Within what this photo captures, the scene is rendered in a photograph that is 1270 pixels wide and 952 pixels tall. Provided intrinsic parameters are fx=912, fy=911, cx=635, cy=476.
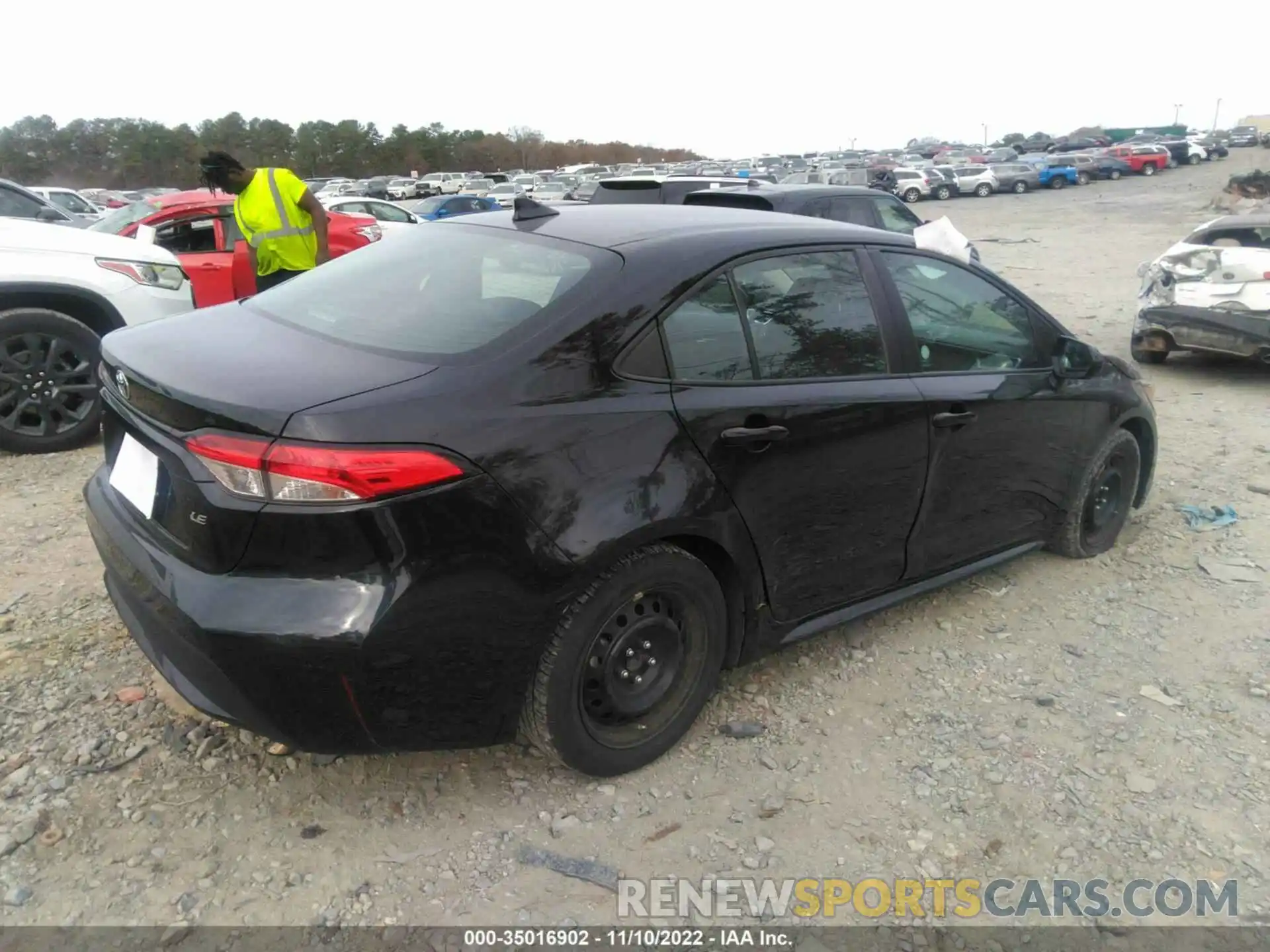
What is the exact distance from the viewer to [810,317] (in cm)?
302

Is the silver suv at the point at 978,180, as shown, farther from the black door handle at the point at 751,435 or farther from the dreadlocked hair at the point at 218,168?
the black door handle at the point at 751,435

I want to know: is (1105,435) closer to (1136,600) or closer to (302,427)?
(1136,600)

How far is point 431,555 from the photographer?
216cm

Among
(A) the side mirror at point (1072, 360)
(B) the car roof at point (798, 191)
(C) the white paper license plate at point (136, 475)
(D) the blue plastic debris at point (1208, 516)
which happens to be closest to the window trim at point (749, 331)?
(A) the side mirror at point (1072, 360)

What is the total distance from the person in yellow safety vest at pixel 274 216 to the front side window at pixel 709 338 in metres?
3.46

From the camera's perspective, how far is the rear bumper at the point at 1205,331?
7.35 m

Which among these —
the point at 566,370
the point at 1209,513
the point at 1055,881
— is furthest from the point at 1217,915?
the point at 1209,513

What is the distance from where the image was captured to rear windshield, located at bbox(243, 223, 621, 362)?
248cm

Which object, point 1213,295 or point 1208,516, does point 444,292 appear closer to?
point 1208,516

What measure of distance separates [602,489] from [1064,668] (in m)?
2.11

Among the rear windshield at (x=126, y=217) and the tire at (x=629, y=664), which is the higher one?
the rear windshield at (x=126, y=217)

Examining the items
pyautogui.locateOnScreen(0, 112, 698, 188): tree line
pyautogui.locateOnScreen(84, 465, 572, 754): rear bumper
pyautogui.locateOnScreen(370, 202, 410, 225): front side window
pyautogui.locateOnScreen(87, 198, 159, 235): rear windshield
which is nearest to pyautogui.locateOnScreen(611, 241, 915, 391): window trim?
pyautogui.locateOnScreen(84, 465, 572, 754): rear bumper

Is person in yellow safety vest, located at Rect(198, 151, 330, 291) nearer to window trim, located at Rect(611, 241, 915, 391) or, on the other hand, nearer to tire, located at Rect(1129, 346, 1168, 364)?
window trim, located at Rect(611, 241, 915, 391)

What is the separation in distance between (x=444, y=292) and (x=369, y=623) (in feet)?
3.59
